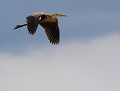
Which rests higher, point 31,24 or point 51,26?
point 51,26

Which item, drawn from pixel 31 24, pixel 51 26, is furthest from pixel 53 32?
pixel 31 24

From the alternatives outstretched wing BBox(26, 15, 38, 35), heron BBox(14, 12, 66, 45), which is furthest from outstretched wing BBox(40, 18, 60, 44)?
outstretched wing BBox(26, 15, 38, 35)

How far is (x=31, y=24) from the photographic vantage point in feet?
99.9

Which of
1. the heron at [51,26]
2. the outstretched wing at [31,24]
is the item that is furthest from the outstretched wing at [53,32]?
the outstretched wing at [31,24]

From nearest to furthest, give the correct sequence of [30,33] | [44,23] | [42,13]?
[30,33] < [42,13] < [44,23]

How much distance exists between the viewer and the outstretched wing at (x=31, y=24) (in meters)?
30.0

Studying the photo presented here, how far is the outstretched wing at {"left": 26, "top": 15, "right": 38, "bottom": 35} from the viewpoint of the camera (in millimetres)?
30011

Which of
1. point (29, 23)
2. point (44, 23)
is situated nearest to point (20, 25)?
point (44, 23)

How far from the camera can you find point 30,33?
97.8ft

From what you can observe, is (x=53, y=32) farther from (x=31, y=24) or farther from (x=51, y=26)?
(x=31, y=24)

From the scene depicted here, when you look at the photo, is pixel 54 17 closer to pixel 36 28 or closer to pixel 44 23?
pixel 44 23

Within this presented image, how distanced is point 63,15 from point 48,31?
1241 mm

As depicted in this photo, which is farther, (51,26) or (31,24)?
(51,26)

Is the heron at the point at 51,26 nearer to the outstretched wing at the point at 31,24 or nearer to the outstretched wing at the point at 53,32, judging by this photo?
the outstretched wing at the point at 53,32
